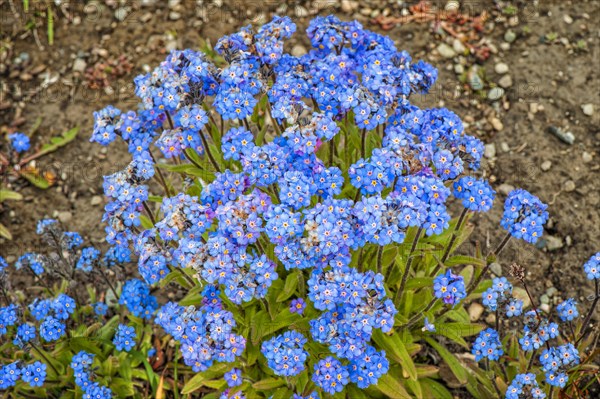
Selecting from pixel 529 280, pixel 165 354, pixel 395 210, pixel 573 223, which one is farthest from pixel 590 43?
pixel 165 354

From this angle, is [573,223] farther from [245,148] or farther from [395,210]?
[245,148]

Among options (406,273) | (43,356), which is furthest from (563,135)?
(43,356)

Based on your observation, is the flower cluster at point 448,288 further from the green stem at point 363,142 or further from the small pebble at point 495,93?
the small pebble at point 495,93

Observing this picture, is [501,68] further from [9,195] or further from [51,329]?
[9,195]

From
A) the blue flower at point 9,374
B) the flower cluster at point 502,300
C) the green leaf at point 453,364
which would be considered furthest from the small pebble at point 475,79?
the blue flower at point 9,374

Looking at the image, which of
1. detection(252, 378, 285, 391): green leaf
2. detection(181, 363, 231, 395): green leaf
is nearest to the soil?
detection(181, 363, 231, 395): green leaf

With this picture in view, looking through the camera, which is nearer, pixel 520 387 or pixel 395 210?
pixel 395 210

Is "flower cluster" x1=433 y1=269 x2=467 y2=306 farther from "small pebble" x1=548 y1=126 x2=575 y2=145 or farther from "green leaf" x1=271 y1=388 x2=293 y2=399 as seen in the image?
"small pebble" x1=548 y1=126 x2=575 y2=145
